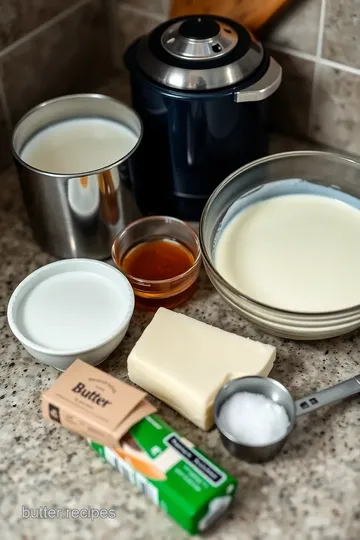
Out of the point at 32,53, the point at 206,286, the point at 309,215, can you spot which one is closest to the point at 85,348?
the point at 206,286

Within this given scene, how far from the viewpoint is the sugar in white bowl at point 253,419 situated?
663mm

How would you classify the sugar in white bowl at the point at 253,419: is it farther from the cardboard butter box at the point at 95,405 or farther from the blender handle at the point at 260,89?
the blender handle at the point at 260,89

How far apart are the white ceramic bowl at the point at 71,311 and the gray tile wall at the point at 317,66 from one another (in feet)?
1.28

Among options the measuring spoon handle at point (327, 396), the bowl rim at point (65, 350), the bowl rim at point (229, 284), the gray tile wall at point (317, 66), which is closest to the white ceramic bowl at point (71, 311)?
the bowl rim at point (65, 350)

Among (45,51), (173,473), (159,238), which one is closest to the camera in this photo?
(173,473)

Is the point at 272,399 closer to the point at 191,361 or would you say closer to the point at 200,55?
the point at 191,361

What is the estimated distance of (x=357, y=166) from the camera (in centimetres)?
87

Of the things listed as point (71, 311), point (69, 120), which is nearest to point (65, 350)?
point (71, 311)

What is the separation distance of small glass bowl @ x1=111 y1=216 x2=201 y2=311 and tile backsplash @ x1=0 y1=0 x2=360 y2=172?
28 cm

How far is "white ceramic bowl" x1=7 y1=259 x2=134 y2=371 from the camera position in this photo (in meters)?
0.74

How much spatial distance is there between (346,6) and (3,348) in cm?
59

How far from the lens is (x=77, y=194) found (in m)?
0.80

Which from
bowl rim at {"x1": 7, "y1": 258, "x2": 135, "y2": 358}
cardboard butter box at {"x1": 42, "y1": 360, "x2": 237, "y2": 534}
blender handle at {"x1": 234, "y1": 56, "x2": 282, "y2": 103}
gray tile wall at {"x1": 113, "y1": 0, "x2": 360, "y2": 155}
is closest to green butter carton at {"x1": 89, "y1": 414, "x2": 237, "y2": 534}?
cardboard butter box at {"x1": 42, "y1": 360, "x2": 237, "y2": 534}

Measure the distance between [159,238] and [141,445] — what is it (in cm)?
31
